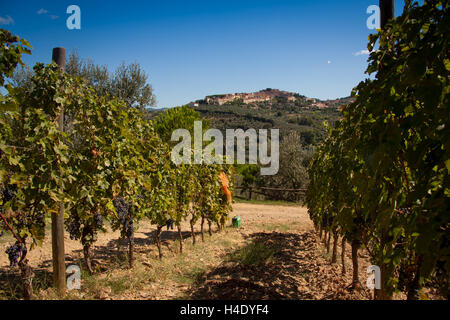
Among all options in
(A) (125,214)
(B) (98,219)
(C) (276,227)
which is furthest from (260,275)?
(C) (276,227)

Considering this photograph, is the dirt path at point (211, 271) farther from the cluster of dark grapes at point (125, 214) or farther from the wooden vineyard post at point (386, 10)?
the wooden vineyard post at point (386, 10)

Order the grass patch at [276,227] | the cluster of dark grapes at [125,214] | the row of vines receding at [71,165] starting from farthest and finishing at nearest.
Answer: the grass patch at [276,227]
the cluster of dark grapes at [125,214]
the row of vines receding at [71,165]

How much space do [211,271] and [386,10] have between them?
445 cm

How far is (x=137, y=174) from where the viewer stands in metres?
4.23

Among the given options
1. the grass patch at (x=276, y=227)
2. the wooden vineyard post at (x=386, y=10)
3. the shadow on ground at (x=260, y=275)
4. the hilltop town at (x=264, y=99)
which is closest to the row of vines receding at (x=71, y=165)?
the shadow on ground at (x=260, y=275)

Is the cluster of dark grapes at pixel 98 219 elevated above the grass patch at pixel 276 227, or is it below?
above

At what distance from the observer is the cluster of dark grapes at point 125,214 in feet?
14.8

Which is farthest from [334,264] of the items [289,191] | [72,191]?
[289,191]

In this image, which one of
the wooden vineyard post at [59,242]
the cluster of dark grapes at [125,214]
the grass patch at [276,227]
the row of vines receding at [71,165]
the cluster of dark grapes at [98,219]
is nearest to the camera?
the row of vines receding at [71,165]

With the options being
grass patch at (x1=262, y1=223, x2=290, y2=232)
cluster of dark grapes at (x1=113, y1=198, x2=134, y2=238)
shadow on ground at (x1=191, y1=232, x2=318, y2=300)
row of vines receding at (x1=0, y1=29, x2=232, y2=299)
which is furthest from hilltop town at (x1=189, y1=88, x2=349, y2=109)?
cluster of dark grapes at (x1=113, y1=198, x2=134, y2=238)

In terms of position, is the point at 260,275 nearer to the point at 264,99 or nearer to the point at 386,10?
the point at 386,10

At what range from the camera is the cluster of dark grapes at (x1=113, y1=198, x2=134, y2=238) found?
4.52 metres

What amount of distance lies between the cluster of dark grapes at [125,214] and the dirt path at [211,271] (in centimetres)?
62
